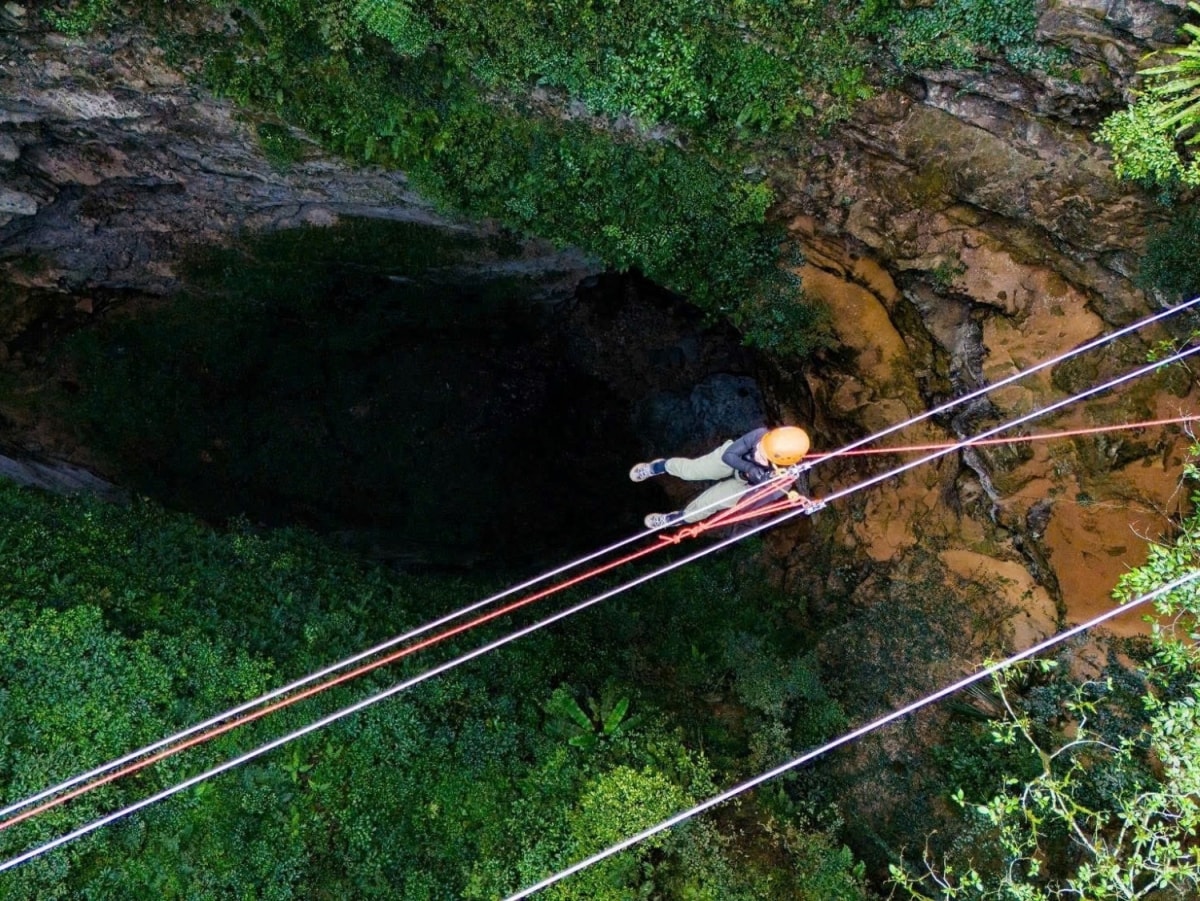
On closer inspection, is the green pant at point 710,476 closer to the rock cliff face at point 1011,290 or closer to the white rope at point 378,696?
the white rope at point 378,696

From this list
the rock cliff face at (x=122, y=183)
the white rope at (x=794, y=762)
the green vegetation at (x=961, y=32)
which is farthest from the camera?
the rock cliff face at (x=122, y=183)

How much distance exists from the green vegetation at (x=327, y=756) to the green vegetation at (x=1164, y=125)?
616 cm

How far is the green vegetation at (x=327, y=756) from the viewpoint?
7.46 metres

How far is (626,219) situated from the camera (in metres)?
9.48

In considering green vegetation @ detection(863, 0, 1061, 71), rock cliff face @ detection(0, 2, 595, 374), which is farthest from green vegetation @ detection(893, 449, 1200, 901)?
rock cliff face @ detection(0, 2, 595, 374)

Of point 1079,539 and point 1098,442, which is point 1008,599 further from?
point 1098,442

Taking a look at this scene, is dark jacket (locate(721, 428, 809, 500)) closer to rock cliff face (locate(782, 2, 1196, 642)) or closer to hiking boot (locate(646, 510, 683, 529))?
hiking boot (locate(646, 510, 683, 529))

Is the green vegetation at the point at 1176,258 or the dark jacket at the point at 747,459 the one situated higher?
the green vegetation at the point at 1176,258

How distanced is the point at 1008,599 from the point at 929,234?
14.2ft

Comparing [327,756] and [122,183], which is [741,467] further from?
[122,183]

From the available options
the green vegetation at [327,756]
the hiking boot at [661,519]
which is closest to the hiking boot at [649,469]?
the hiking boot at [661,519]

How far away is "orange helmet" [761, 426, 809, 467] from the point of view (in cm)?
699

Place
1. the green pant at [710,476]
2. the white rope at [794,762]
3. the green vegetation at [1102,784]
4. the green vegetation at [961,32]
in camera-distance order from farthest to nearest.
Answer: the green pant at [710,476] < the green vegetation at [961,32] < the white rope at [794,762] < the green vegetation at [1102,784]

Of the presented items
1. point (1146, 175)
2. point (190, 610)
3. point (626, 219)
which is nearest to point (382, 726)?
point (190, 610)
